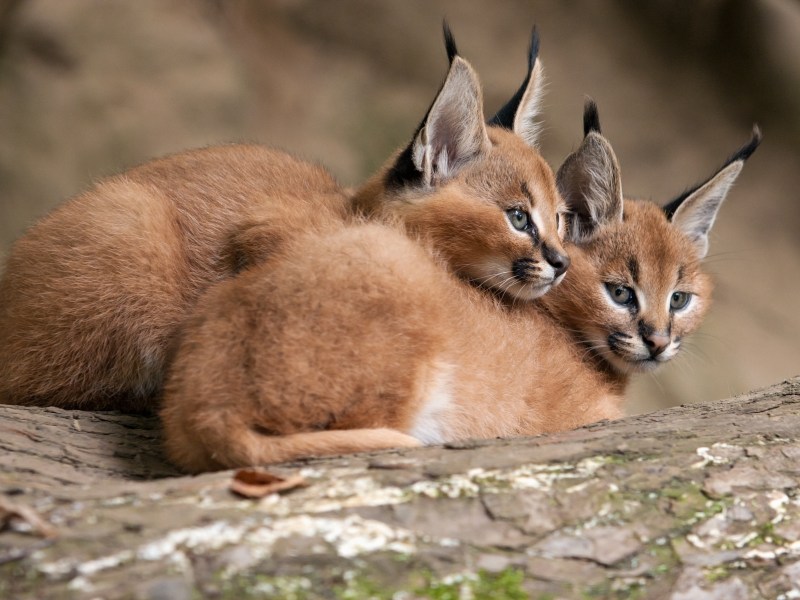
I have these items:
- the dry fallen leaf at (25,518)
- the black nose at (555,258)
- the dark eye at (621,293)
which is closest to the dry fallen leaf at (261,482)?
the dry fallen leaf at (25,518)

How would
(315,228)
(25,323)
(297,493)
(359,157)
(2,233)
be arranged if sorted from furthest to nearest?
(359,157) < (2,233) < (25,323) < (315,228) < (297,493)

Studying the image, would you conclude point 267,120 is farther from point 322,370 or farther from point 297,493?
point 297,493

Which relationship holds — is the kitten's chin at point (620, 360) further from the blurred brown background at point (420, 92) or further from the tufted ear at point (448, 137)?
the blurred brown background at point (420, 92)

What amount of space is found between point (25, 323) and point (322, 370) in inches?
60.6

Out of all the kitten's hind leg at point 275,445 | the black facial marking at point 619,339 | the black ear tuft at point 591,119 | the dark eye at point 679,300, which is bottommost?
the kitten's hind leg at point 275,445

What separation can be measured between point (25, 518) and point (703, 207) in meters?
3.22

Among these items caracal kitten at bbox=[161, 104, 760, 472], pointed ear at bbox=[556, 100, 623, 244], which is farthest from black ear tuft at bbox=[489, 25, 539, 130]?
caracal kitten at bbox=[161, 104, 760, 472]

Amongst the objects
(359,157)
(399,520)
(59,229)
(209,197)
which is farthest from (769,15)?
(399,520)

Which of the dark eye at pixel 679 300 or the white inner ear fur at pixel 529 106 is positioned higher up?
the white inner ear fur at pixel 529 106

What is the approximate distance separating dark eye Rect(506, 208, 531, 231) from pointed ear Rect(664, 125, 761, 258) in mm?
927

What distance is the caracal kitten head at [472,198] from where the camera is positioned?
3439 mm

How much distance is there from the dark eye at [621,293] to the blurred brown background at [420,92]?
104 inches

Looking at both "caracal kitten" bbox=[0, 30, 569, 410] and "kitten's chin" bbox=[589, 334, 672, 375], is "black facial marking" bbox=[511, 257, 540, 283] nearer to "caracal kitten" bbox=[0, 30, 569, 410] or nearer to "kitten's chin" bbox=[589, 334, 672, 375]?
"caracal kitten" bbox=[0, 30, 569, 410]

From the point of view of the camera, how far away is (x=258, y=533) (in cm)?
216
